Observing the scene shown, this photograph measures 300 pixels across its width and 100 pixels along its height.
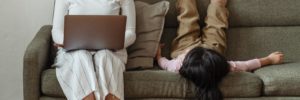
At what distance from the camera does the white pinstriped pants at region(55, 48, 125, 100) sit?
6.49 feet

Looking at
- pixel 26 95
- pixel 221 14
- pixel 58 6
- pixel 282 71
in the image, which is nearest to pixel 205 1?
pixel 221 14

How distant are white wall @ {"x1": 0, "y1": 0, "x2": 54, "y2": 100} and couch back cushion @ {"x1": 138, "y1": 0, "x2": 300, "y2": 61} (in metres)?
0.69

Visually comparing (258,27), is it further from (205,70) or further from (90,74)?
(90,74)

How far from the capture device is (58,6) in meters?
2.36

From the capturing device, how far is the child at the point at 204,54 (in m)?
2.06

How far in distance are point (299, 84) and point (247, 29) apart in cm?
62

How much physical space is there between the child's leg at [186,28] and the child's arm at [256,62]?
0.31 m

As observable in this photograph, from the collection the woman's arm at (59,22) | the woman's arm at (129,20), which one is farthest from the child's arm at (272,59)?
the woman's arm at (59,22)

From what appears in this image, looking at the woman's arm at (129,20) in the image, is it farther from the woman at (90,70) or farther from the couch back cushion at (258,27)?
the couch back cushion at (258,27)

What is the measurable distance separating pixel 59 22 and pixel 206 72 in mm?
797

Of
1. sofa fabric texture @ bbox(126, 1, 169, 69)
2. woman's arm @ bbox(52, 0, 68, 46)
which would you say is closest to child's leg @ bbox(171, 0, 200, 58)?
sofa fabric texture @ bbox(126, 1, 169, 69)

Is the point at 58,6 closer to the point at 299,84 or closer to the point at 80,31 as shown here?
the point at 80,31

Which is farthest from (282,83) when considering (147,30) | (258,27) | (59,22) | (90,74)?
(59,22)

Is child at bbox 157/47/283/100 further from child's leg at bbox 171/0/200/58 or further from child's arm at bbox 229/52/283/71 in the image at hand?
child's leg at bbox 171/0/200/58
